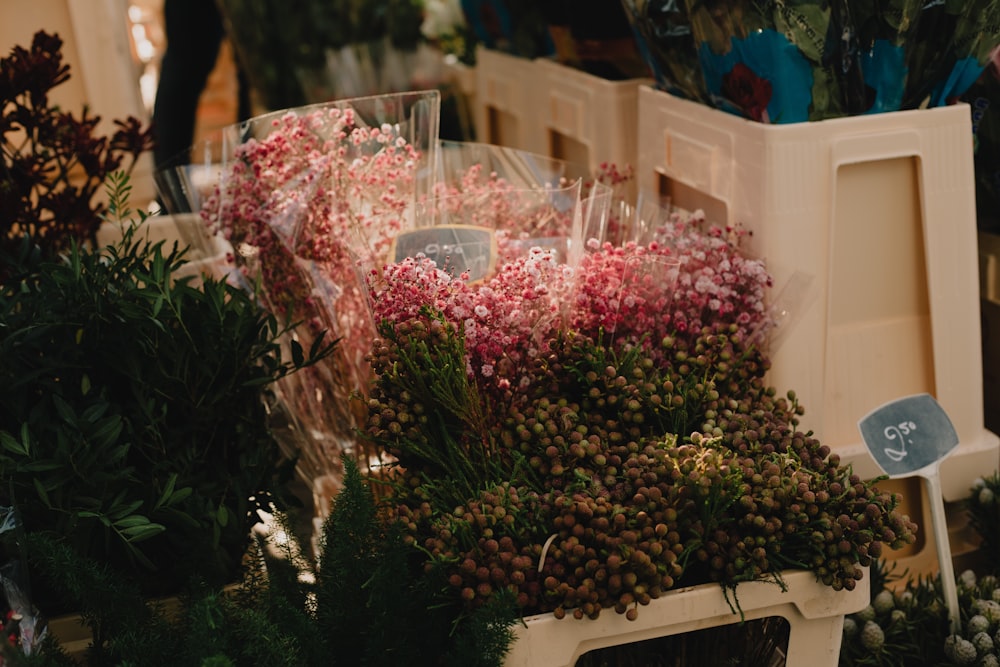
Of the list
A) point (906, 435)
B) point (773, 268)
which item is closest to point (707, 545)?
point (906, 435)

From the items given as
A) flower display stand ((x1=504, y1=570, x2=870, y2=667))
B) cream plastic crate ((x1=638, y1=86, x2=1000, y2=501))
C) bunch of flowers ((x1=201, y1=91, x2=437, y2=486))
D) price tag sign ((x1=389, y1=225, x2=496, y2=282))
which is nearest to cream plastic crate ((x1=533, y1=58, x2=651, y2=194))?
cream plastic crate ((x1=638, y1=86, x2=1000, y2=501))

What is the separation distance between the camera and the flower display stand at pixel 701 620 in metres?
0.96

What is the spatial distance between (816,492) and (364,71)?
2490 millimetres

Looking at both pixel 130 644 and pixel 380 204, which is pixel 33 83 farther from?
pixel 130 644

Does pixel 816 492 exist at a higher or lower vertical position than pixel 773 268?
lower

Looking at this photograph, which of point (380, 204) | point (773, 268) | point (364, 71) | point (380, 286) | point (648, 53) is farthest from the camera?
point (364, 71)

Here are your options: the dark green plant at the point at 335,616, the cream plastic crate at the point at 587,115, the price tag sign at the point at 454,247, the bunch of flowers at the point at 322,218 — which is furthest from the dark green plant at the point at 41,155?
the cream plastic crate at the point at 587,115

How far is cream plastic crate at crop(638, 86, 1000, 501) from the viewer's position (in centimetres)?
132

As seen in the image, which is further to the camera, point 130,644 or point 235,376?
point 235,376

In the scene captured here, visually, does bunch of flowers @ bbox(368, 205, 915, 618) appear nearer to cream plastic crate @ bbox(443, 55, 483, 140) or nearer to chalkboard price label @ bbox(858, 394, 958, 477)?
chalkboard price label @ bbox(858, 394, 958, 477)

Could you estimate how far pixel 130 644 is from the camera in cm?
92

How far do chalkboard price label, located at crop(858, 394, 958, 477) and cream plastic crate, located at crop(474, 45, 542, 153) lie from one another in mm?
1178

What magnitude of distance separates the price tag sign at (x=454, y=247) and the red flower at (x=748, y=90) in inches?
16.3

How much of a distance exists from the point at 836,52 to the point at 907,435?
523 millimetres
